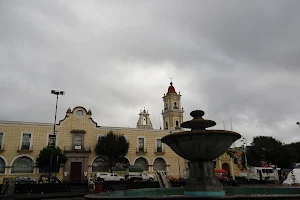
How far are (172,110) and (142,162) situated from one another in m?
22.2

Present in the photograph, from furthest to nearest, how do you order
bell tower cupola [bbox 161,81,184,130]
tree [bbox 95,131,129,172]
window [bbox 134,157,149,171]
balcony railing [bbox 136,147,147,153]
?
bell tower cupola [bbox 161,81,184,130] < balcony railing [bbox 136,147,147,153] < window [bbox 134,157,149,171] < tree [bbox 95,131,129,172]

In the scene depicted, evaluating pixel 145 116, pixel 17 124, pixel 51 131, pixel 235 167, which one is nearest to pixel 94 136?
pixel 51 131

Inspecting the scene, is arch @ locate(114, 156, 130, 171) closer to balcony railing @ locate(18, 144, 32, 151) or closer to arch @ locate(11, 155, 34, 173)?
arch @ locate(11, 155, 34, 173)

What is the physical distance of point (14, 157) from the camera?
1189 inches

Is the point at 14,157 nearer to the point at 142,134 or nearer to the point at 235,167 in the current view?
the point at 142,134

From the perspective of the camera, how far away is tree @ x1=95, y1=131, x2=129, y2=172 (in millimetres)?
33156

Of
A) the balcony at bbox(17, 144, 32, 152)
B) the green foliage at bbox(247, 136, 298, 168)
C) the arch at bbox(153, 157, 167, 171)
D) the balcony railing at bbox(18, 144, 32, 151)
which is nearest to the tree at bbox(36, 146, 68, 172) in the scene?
the balcony at bbox(17, 144, 32, 152)

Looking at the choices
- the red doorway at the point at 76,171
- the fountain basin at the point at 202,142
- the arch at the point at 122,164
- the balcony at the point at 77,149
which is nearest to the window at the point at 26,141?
the balcony at the point at 77,149

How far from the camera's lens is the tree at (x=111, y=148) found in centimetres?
3316

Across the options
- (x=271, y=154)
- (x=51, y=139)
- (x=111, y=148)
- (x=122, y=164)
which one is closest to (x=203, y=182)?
(x=111, y=148)

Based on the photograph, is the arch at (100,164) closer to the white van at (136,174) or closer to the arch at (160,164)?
the white van at (136,174)

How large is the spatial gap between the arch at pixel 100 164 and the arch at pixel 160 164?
723 centimetres

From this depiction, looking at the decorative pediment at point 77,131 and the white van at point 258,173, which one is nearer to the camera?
the decorative pediment at point 77,131

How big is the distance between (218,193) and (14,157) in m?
28.4
